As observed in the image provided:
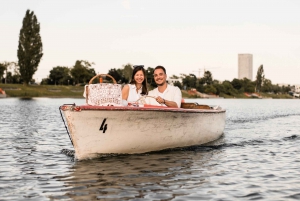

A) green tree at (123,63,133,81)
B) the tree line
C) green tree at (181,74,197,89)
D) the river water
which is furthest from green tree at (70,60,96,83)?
the river water

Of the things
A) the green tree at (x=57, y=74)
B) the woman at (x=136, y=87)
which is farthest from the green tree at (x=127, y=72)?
the woman at (x=136, y=87)

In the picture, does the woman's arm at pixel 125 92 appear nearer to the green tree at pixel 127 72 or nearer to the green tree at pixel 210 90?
the green tree at pixel 127 72

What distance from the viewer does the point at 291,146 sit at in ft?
48.6

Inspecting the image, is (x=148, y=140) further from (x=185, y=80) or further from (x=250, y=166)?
(x=185, y=80)

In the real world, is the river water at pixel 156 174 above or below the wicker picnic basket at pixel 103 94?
below

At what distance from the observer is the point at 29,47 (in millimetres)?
82375

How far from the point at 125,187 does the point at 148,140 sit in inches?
140

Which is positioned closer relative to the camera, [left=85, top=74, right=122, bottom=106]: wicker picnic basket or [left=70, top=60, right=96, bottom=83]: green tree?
[left=85, top=74, right=122, bottom=106]: wicker picnic basket

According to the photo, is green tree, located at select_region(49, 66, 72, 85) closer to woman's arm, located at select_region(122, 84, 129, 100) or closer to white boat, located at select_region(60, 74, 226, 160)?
white boat, located at select_region(60, 74, 226, 160)

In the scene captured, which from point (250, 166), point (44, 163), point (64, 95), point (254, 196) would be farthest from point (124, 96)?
point (64, 95)

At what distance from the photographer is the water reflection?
25.5 ft

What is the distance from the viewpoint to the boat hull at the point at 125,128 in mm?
10391

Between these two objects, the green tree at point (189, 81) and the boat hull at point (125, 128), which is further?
the green tree at point (189, 81)

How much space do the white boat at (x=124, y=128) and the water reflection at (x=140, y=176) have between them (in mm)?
272
